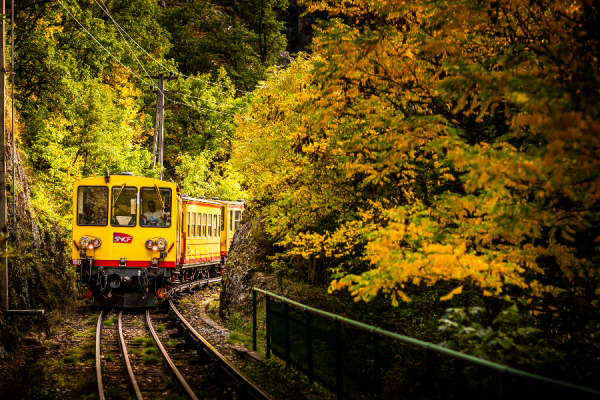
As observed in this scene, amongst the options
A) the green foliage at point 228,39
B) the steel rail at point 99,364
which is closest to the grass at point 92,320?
the steel rail at point 99,364

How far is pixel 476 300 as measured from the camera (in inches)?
371

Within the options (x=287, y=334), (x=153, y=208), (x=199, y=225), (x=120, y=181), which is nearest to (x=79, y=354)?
(x=287, y=334)

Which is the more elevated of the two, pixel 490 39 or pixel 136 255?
pixel 490 39

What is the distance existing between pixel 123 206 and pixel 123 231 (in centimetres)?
75

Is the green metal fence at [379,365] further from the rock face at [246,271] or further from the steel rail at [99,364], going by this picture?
the rock face at [246,271]

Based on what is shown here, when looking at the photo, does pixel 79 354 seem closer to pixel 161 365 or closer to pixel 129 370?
pixel 161 365

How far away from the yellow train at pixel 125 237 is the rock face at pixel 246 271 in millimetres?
1786

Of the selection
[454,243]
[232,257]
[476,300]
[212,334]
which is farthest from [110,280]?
[454,243]

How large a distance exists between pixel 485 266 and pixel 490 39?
10.6ft

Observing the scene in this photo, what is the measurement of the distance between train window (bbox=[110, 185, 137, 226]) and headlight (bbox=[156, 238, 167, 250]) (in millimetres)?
926

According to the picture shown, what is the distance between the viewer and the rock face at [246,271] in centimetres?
1595

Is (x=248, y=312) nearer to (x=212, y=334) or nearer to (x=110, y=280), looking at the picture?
(x=212, y=334)

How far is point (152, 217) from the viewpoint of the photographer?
1709 centimetres

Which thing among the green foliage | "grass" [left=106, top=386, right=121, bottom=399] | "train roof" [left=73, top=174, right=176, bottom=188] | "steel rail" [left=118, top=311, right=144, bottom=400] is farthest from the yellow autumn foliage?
the green foliage
